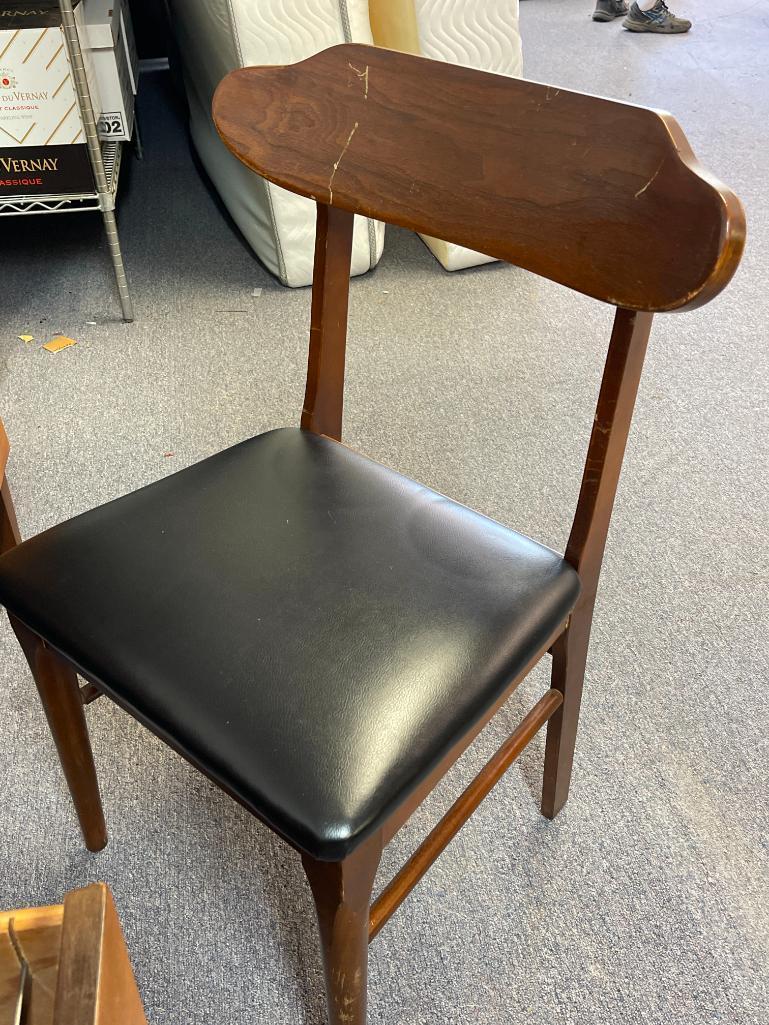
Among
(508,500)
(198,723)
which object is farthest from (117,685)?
(508,500)

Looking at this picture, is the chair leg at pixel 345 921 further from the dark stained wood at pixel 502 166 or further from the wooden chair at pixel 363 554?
the dark stained wood at pixel 502 166

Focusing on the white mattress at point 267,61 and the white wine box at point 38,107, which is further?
the white mattress at point 267,61

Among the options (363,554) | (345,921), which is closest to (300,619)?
(363,554)

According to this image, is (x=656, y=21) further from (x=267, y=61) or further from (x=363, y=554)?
(x=363, y=554)

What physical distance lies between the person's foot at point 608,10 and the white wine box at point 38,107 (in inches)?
116

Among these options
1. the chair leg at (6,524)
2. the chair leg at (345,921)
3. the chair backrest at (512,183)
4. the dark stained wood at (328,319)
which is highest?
the chair backrest at (512,183)

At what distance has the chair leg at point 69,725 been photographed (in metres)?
0.84

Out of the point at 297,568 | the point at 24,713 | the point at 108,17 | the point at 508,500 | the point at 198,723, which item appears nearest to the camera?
the point at 198,723

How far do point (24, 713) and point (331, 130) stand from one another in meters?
0.83

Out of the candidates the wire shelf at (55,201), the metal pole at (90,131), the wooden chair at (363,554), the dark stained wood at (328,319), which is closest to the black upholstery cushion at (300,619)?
the wooden chair at (363,554)

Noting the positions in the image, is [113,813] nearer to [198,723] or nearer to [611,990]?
[198,723]

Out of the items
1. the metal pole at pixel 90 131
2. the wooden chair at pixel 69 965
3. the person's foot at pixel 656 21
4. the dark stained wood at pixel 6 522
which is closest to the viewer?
the wooden chair at pixel 69 965

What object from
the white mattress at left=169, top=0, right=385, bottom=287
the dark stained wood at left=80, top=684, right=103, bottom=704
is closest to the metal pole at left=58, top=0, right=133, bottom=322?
the white mattress at left=169, top=0, right=385, bottom=287

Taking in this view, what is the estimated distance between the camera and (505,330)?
6.68 feet
